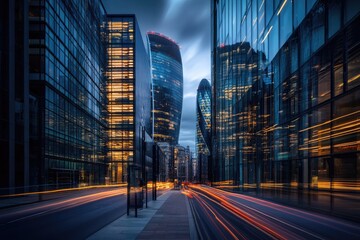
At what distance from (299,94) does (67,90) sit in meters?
36.2

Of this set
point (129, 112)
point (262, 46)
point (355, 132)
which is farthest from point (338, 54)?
point (129, 112)

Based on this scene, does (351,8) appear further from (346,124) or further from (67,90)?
(67,90)

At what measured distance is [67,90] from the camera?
53062 mm

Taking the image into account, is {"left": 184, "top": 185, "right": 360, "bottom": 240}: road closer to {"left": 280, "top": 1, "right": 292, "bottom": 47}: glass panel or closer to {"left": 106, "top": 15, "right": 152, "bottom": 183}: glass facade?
{"left": 280, "top": 1, "right": 292, "bottom": 47}: glass panel

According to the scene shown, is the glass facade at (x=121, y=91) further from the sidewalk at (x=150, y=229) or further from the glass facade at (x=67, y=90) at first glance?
the sidewalk at (x=150, y=229)

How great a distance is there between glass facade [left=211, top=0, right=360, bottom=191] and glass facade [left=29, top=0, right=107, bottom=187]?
76.6 feet

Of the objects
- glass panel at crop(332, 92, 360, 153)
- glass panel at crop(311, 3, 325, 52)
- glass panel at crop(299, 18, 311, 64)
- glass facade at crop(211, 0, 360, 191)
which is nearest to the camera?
glass panel at crop(332, 92, 360, 153)

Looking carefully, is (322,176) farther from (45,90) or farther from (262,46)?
(45,90)

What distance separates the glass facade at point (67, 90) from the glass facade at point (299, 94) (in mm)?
23348

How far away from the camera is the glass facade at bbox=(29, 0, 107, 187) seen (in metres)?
44.2

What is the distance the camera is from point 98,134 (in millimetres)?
75250

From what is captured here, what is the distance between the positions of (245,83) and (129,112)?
212 ft

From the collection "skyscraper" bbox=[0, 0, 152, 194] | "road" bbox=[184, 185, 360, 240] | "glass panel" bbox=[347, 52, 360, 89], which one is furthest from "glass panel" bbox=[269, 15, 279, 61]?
"road" bbox=[184, 185, 360, 240]

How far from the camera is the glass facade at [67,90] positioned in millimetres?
44219
